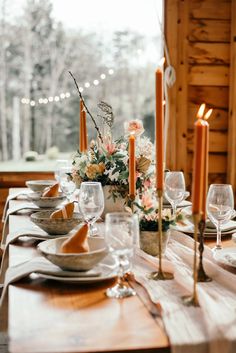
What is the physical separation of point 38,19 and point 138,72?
31.3 inches

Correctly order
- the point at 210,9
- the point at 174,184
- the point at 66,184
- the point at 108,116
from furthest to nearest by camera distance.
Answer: the point at 210,9 < the point at 66,184 < the point at 108,116 < the point at 174,184

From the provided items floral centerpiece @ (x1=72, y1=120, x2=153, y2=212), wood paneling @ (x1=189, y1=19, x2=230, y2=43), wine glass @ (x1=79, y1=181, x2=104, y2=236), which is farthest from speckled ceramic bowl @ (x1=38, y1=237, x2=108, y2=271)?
wood paneling @ (x1=189, y1=19, x2=230, y2=43)

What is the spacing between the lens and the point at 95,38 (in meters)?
4.02

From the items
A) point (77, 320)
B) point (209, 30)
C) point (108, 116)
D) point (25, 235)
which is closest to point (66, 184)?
point (108, 116)

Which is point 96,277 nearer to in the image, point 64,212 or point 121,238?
point 121,238

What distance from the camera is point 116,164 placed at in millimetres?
2080

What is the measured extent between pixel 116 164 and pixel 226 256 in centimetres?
67

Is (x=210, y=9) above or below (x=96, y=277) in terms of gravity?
above

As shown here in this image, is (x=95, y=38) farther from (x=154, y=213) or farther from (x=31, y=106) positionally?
(x=154, y=213)

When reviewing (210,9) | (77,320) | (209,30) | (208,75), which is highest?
(210,9)

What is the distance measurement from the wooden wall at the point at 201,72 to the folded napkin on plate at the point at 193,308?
2385 millimetres

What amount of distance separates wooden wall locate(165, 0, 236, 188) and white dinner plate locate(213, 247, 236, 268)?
2.37 meters

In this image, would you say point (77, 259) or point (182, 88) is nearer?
point (77, 259)

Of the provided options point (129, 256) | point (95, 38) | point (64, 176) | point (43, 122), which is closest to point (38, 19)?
point (95, 38)
